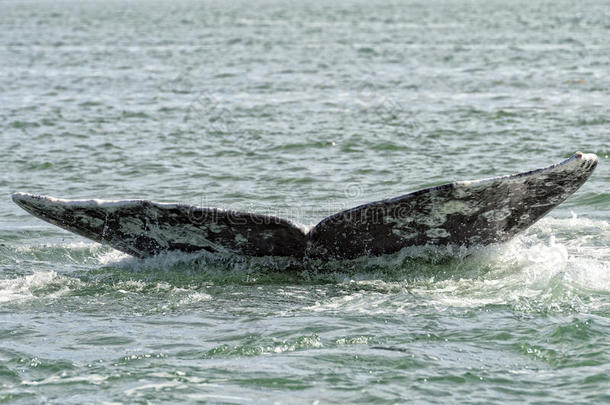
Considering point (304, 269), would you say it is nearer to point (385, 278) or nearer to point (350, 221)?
point (385, 278)

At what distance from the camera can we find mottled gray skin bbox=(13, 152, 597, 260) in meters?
7.35

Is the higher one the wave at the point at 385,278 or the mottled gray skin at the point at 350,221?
the mottled gray skin at the point at 350,221

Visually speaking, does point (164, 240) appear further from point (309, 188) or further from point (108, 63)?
point (108, 63)

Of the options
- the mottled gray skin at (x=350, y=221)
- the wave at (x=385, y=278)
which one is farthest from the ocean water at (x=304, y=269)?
the mottled gray skin at (x=350, y=221)

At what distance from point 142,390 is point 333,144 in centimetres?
1049

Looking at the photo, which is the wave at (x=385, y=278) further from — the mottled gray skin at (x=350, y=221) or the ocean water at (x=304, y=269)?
the mottled gray skin at (x=350, y=221)

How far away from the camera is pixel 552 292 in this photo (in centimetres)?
740

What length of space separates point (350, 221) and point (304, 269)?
33.3 inches

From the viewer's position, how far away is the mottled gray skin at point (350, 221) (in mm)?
7352

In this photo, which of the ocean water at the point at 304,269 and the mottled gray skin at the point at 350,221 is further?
the mottled gray skin at the point at 350,221

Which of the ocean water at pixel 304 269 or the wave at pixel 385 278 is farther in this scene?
the wave at pixel 385 278

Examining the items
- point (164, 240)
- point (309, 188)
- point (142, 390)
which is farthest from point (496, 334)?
point (309, 188)

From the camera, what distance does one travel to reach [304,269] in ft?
27.0

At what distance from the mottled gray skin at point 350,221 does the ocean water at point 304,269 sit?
0.20 m
